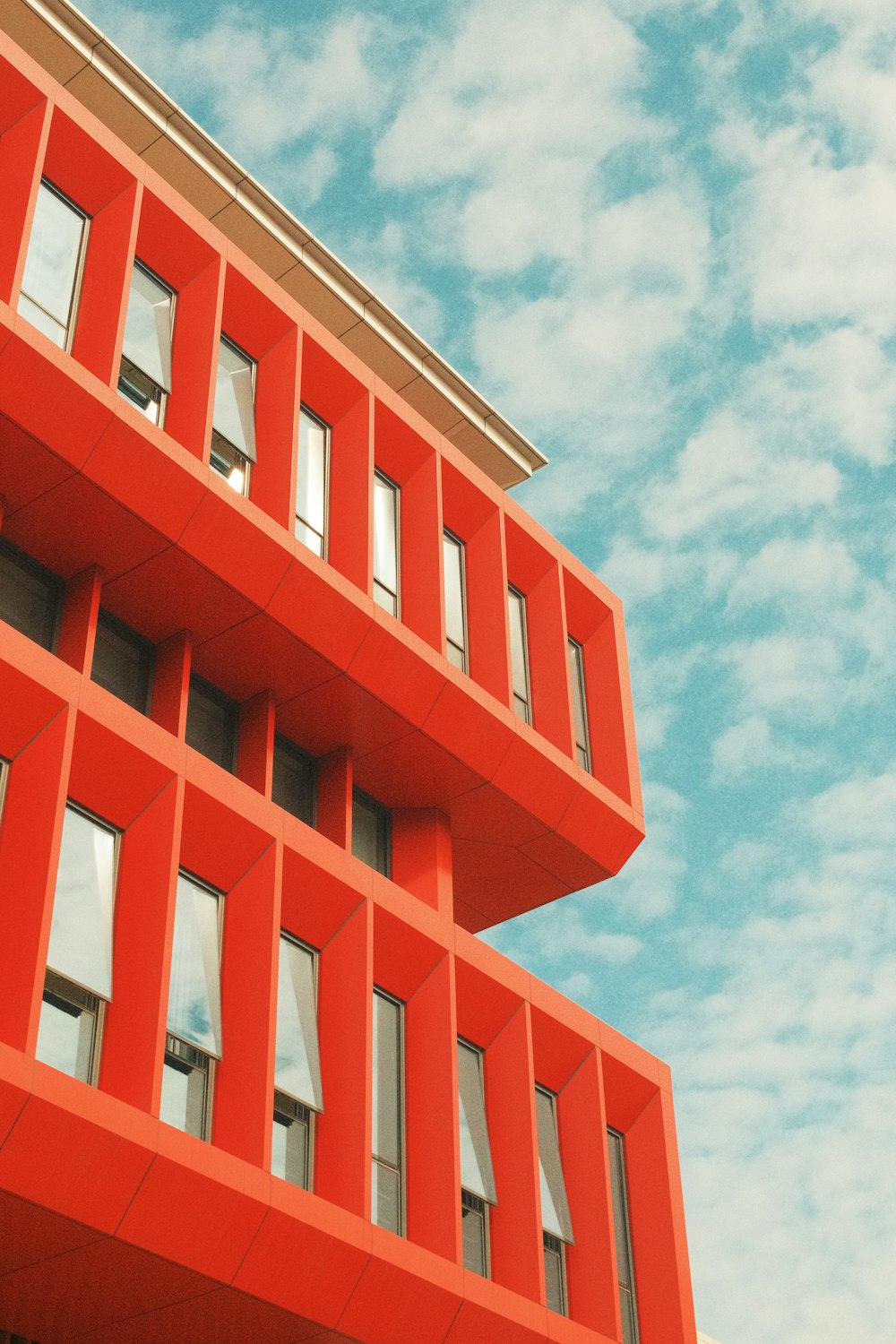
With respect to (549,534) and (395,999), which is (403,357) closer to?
(549,534)

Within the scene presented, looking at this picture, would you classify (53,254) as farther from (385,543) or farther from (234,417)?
(385,543)

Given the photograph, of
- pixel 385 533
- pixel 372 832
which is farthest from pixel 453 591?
pixel 372 832

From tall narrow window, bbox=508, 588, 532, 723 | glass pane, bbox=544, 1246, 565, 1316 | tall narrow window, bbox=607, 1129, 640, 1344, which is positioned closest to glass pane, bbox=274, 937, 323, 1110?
glass pane, bbox=544, 1246, 565, 1316

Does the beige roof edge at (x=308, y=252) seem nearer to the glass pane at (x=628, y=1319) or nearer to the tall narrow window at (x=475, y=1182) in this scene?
the tall narrow window at (x=475, y=1182)

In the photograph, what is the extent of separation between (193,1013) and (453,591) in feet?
32.4

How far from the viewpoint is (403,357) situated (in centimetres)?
2906

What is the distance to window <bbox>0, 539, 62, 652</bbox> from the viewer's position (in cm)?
2019

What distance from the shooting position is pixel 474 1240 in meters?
21.0

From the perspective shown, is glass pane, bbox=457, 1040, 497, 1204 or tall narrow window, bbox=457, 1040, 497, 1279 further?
glass pane, bbox=457, 1040, 497, 1204

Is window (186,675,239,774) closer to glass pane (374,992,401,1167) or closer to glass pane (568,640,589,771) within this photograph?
glass pane (374,992,401,1167)

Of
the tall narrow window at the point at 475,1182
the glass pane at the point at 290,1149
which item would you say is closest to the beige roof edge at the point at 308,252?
the tall narrow window at the point at 475,1182

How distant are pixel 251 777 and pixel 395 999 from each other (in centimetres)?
355

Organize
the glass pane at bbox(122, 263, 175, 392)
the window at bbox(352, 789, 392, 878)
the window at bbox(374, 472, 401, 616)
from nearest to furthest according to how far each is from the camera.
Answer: the glass pane at bbox(122, 263, 175, 392), the window at bbox(352, 789, 392, 878), the window at bbox(374, 472, 401, 616)

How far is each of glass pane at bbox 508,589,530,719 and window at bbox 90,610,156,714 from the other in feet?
22.5
